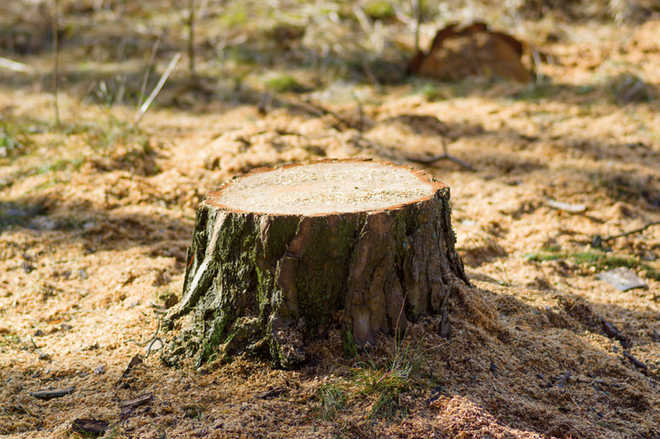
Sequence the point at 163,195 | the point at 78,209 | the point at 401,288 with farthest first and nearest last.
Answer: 1. the point at 163,195
2. the point at 78,209
3. the point at 401,288

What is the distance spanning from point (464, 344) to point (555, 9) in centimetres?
712

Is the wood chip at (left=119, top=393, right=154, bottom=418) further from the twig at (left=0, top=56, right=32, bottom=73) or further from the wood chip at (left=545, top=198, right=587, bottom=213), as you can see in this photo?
the twig at (left=0, top=56, right=32, bottom=73)

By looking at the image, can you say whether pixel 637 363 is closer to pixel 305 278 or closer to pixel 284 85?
pixel 305 278

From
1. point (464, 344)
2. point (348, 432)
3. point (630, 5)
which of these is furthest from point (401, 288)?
point (630, 5)

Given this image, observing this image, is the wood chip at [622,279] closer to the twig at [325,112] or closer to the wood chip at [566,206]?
the wood chip at [566,206]

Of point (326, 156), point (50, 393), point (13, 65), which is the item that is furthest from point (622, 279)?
point (13, 65)

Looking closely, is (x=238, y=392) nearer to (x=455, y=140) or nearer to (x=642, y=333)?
(x=642, y=333)

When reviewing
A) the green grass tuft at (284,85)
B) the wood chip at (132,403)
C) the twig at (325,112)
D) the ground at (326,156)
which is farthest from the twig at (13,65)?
the wood chip at (132,403)

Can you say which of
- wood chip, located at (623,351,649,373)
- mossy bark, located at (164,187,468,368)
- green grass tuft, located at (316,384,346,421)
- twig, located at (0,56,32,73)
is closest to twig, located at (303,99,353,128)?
twig, located at (0,56,32,73)

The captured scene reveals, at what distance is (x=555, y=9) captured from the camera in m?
7.99

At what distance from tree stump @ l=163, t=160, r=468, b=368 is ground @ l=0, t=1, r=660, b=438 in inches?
4.2

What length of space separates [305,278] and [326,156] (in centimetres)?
261

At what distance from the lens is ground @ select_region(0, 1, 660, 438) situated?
2.12 m

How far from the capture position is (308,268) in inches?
85.9
